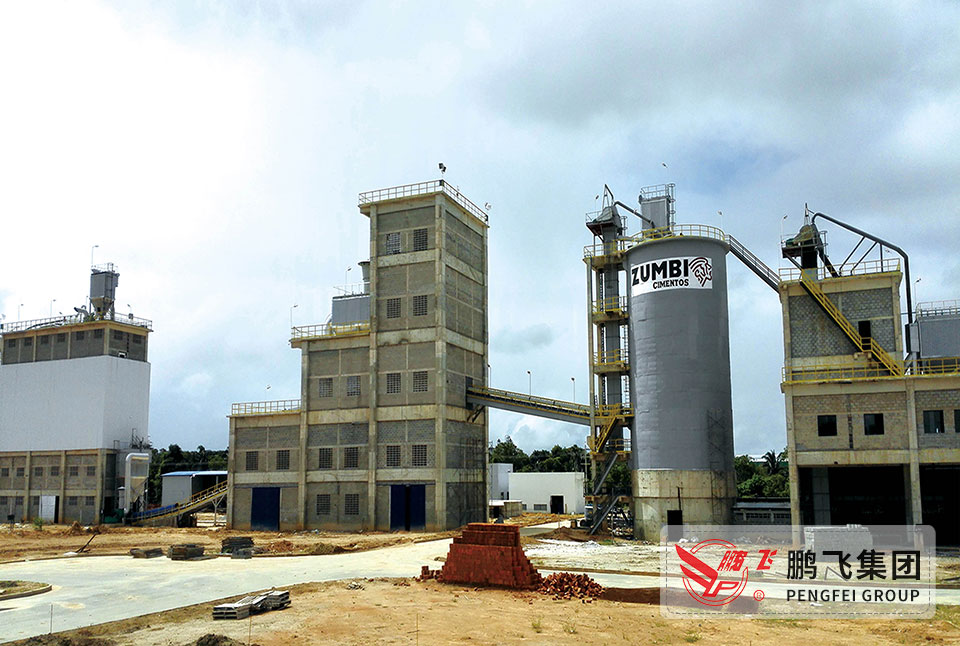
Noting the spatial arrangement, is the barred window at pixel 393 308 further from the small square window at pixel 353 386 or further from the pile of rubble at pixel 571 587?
the pile of rubble at pixel 571 587

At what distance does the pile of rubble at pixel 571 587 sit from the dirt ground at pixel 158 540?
19967 millimetres

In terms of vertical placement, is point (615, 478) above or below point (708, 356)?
below

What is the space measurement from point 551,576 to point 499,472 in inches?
2468

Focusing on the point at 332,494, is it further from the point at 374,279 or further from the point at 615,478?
the point at 615,478

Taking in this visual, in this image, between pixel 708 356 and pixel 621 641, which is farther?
pixel 708 356

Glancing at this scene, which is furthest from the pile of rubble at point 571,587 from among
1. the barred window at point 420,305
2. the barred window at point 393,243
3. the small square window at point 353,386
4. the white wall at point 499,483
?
the white wall at point 499,483

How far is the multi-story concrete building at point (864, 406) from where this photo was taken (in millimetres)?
40719

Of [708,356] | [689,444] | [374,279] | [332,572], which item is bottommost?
[332,572]

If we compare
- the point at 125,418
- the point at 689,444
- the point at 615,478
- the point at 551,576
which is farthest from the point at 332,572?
the point at 615,478

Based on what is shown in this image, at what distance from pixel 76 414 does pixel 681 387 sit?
192 feet

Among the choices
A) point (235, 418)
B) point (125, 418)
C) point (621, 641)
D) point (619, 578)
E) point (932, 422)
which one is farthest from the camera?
point (125, 418)

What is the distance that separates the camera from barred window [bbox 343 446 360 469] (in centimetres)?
6252

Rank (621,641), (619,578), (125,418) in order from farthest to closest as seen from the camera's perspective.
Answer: (125,418) → (619,578) → (621,641)

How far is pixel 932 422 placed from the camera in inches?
1601
